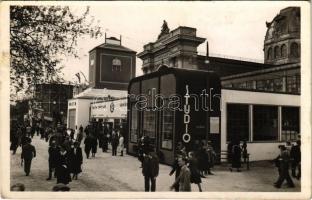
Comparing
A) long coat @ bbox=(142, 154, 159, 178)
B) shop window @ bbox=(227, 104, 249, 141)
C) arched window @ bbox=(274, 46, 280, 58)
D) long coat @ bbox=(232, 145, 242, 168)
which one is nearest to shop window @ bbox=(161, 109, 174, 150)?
long coat @ bbox=(232, 145, 242, 168)

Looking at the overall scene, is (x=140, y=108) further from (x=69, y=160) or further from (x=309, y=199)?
(x=309, y=199)

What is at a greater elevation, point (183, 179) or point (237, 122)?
point (237, 122)

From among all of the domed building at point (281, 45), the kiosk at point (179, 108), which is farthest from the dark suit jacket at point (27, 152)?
the domed building at point (281, 45)

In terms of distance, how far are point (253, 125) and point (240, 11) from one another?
7.51 meters

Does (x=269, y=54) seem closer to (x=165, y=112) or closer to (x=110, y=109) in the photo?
(x=110, y=109)

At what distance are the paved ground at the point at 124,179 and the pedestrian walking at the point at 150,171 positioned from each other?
25cm

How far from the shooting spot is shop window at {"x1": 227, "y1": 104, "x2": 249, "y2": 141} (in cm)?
1512

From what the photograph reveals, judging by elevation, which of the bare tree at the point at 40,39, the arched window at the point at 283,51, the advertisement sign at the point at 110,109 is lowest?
the advertisement sign at the point at 110,109

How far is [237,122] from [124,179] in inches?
261

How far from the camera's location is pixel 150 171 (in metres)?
9.33

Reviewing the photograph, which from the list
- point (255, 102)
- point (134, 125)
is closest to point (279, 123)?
point (255, 102)

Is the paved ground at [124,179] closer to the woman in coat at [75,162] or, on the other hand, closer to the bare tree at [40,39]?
the woman in coat at [75,162]

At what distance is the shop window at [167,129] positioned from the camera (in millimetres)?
13109

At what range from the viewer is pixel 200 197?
8992mm
